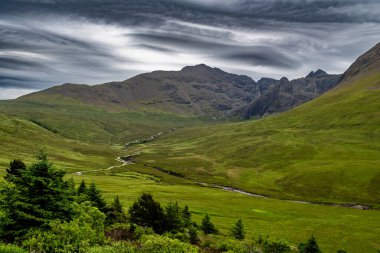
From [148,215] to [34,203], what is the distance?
27.3 meters

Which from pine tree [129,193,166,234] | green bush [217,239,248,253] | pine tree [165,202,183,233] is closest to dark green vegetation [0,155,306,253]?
green bush [217,239,248,253]

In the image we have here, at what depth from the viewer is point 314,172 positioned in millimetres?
187375

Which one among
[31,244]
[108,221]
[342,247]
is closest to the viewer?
[31,244]

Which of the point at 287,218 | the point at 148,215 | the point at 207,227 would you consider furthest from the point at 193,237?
the point at 287,218

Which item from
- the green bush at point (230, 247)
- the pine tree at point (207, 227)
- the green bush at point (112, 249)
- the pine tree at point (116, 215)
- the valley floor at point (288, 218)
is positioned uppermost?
the green bush at point (112, 249)

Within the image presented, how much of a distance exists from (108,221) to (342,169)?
15045 cm

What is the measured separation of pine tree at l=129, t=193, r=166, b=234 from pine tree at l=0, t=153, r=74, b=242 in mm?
23563

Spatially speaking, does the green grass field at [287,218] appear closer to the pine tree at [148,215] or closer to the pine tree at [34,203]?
the pine tree at [148,215]

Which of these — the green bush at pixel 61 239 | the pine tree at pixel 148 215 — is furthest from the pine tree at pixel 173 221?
the green bush at pixel 61 239

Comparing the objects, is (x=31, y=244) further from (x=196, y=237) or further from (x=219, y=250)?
(x=196, y=237)

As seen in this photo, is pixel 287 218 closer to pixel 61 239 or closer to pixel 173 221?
pixel 173 221

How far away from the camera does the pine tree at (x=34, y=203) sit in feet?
108

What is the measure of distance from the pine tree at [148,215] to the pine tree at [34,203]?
2356cm

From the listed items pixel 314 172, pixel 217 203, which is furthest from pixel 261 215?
pixel 314 172
